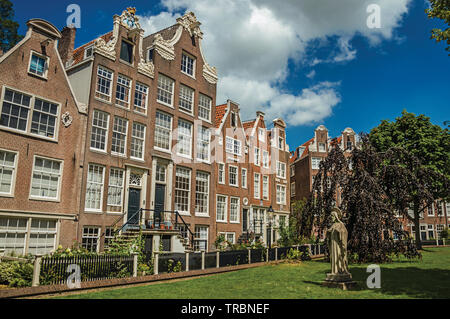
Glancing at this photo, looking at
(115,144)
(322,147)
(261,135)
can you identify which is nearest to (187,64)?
(115,144)

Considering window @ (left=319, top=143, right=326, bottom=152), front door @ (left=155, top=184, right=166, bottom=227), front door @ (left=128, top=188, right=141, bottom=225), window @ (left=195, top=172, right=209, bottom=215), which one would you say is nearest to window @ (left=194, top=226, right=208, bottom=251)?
window @ (left=195, top=172, right=209, bottom=215)

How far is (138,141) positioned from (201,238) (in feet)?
31.9

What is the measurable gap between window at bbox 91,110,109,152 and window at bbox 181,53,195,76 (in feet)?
29.9

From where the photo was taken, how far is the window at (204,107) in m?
30.6

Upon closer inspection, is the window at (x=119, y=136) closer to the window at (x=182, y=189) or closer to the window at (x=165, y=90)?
the window at (x=165, y=90)

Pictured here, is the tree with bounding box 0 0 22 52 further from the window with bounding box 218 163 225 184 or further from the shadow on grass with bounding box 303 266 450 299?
the shadow on grass with bounding box 303 266 450 299

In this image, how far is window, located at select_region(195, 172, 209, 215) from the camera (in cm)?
2925

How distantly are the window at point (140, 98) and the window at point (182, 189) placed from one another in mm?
5366

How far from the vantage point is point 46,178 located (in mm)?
19875

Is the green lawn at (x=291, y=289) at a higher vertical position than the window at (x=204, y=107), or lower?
lower

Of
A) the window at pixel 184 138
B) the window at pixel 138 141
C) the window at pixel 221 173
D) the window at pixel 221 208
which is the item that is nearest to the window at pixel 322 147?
the window at pixel 221 173

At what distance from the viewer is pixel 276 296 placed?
11273 millimetres

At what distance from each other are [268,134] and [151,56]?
60.4 feet
